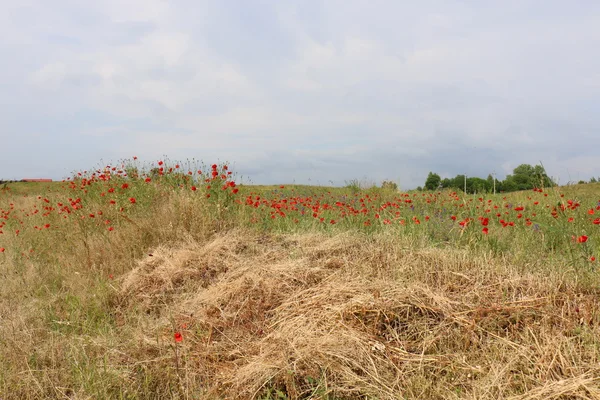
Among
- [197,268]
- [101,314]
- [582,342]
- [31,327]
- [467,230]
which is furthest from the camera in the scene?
[467,230]

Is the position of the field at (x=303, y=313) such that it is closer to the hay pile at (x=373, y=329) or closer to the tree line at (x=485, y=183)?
the hay pile at (x=373, y=329)

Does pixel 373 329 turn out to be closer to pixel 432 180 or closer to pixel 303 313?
pixel 303 313

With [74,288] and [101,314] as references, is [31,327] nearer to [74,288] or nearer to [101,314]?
[101,314]

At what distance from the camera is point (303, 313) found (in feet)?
10.2

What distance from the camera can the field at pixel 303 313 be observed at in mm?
2461

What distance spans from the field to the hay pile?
12mm

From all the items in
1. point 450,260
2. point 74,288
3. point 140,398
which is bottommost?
point 140,398

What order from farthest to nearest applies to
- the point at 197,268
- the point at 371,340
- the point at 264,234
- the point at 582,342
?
the point at 264,234, the point at 197,268, the point at 371,340, the point at 582,342

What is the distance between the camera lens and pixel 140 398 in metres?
2.60

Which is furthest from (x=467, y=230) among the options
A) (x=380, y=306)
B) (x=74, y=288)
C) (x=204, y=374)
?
(x=74, y=288)

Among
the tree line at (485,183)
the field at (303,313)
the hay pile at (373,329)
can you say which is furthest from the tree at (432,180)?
the hay pile at (373,329)

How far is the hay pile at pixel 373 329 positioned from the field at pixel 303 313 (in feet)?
0.04

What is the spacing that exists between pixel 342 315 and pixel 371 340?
11.7 inches

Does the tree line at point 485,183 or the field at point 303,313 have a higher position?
the tree line at point 485,183
